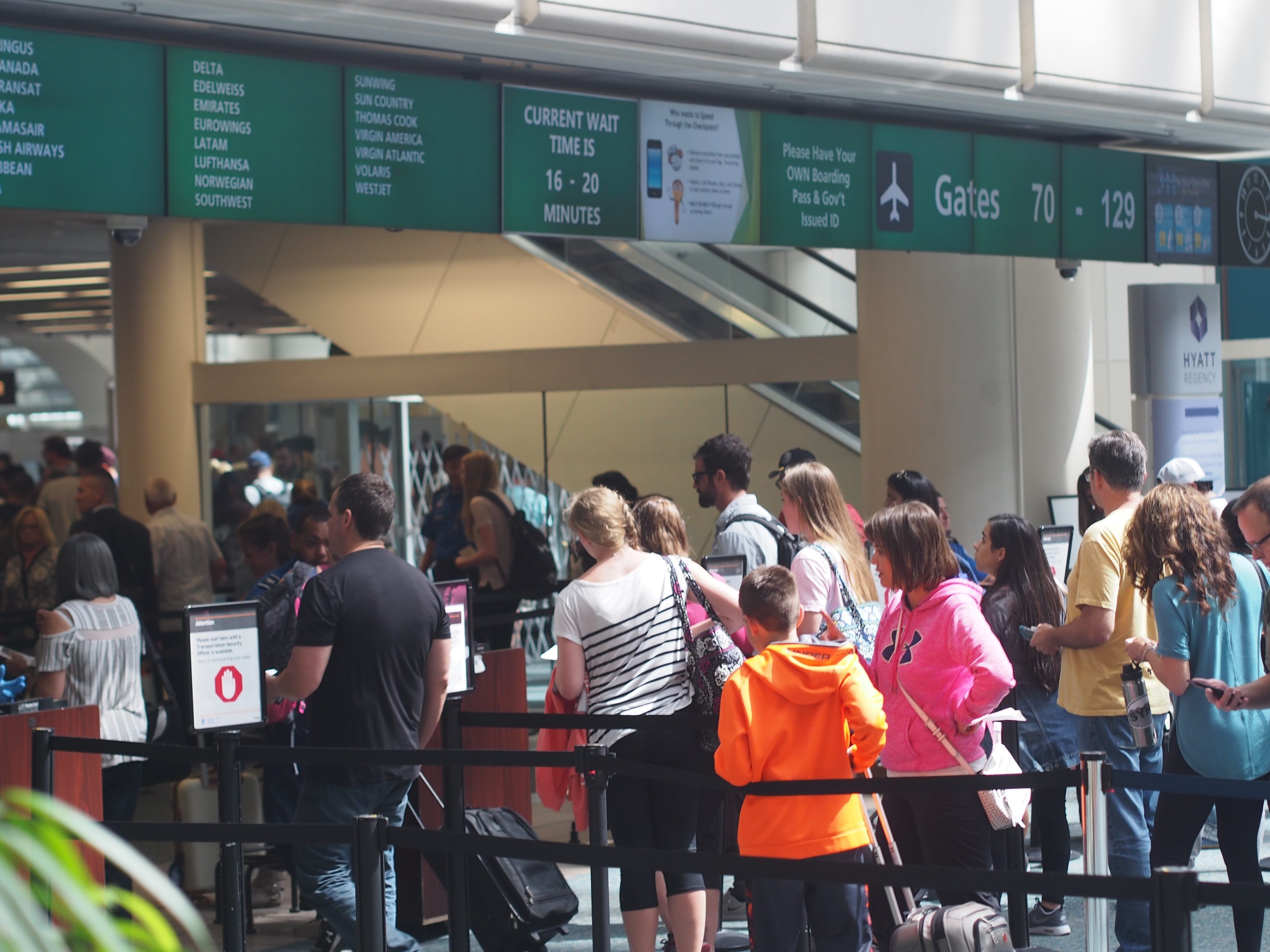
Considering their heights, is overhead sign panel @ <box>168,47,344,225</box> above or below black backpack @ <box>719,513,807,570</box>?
above

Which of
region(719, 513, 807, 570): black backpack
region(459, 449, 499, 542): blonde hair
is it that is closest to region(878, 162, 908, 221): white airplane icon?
region(719, 513, 807, 570): black backpack

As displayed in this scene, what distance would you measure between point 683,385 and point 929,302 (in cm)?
242

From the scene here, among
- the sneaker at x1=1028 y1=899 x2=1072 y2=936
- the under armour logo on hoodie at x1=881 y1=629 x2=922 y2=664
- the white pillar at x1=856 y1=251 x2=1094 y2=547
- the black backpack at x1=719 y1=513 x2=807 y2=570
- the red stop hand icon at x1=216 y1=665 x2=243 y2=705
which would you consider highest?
the white pillar at x1=856 y1=251 x2=1094 y2=547

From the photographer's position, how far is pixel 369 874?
10.5 ft

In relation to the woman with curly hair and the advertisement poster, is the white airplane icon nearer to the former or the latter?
the advertisement poster

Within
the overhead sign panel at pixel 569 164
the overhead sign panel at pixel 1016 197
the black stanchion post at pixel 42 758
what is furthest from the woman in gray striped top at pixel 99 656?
the overhead sign panel at pixel 1016 197

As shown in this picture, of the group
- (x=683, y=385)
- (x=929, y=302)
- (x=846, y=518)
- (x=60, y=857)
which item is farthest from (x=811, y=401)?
(x=60, y=857)

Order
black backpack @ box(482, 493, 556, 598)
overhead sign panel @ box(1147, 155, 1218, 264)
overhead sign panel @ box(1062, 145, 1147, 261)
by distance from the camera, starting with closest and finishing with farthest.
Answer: overhead sign panel @ box(1062, 145, 1147, 261), black backpack @ box(482, 493, 556, 598), overhead sign panel @ box(1147, 155, 1218, 264)

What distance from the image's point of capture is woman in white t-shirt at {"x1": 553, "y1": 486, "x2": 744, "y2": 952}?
4.26m

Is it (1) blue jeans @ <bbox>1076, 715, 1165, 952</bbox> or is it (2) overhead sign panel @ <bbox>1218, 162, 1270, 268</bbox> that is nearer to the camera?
(1) blue jeans @ <bbox>1076, 715, 1165, 952</bbox>

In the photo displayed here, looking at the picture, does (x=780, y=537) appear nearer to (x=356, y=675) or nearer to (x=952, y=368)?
(x=356, y=675)

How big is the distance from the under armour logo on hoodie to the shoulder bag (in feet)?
0.20

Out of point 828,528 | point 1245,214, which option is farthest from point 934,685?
point 1245,214

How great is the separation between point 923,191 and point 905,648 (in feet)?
13.2
